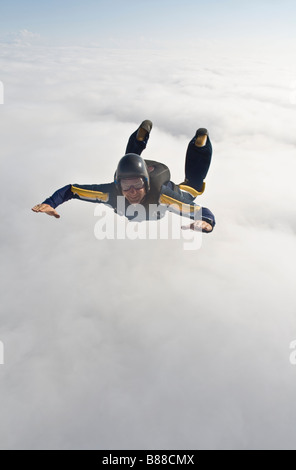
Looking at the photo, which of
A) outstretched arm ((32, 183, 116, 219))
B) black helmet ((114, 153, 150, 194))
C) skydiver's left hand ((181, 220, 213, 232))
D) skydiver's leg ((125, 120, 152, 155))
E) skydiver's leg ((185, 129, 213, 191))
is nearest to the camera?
skydiver's left hand ((181, 220, 213, 232))

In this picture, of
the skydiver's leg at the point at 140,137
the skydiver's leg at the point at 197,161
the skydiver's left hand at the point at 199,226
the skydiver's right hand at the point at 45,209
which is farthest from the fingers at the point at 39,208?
the skydiver's leg at the point at 197,161

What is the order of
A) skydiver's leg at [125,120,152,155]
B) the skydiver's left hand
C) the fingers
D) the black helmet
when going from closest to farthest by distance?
the skydiver's left hand
the fingers
the black helmet
skydiver's leg at [125,120,152,155]

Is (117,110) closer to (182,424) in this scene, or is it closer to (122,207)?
(182,424)

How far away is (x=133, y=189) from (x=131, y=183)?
0.34 feet

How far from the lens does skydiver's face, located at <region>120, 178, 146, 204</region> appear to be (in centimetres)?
406

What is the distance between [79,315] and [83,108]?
72347 mm

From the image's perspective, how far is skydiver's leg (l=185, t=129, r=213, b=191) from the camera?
5.13 metres

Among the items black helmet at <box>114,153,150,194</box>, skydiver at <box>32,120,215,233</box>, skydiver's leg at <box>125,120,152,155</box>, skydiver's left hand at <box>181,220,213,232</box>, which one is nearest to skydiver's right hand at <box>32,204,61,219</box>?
skydiver at <box>32,120,215,233</box>

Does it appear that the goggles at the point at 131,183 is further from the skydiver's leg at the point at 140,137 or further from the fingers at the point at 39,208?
the skydiver's leg at the point at 140,137

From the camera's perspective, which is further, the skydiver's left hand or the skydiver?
the skydiver

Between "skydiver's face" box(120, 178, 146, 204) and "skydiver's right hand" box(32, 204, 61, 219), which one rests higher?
"skydiver's face" box(120, 178, 146, 204)

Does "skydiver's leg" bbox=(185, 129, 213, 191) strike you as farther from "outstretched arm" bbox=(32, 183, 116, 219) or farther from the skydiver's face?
"outstretched arm" bbox=(32, 183, 116, 219)

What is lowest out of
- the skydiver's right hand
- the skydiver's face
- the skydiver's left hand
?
the skydiver's left hand

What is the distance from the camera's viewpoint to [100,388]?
142 feet
